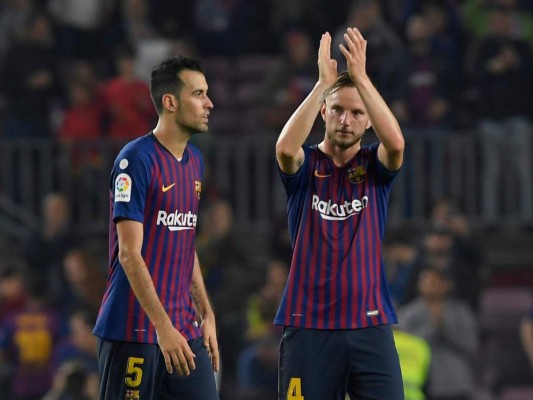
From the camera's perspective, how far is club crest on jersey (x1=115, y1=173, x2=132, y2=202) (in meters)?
6.66

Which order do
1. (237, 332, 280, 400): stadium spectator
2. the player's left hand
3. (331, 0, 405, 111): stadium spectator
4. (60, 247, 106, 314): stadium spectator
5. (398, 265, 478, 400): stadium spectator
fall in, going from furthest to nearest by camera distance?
1. (331, 0, 405, 111): stadium spectator
2. (60, 247, 106, 314): stadium spectator
3. (237, 332, 280, 400): stadium spectator
4. (398, 265, 478, 400): stadium spectator
5. the player's left hand

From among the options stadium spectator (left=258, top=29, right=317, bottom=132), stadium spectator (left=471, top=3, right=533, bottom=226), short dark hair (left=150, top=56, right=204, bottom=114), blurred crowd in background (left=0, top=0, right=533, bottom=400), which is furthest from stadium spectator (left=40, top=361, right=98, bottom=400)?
stadium spectator (left=471, top=3, right=533, bottom=226)

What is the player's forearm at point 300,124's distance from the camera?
6.67m

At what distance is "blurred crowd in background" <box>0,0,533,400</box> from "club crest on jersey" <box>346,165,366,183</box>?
435 centimetres

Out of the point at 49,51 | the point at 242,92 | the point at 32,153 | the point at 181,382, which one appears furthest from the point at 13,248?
the point at 181,382

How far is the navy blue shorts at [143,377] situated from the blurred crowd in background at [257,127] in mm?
3852

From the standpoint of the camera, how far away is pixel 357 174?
22.6 ft

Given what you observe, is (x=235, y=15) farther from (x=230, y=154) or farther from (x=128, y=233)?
(x=128, y=233)

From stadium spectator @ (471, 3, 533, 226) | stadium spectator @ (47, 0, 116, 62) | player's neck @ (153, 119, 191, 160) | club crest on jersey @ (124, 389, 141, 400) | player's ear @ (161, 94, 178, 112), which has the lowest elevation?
club crest on jersey @ (124, 389, 141, 400)

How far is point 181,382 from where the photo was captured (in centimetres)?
682

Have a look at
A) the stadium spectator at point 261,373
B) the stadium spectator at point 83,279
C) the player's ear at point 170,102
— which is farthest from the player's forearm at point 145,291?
the stadium spectator at point 83,279

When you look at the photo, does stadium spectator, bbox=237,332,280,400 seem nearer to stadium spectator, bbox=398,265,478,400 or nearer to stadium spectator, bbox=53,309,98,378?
stadium spectator, bbox=398,265,478,400

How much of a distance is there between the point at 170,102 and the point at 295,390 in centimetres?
148

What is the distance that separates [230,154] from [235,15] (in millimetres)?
2398
